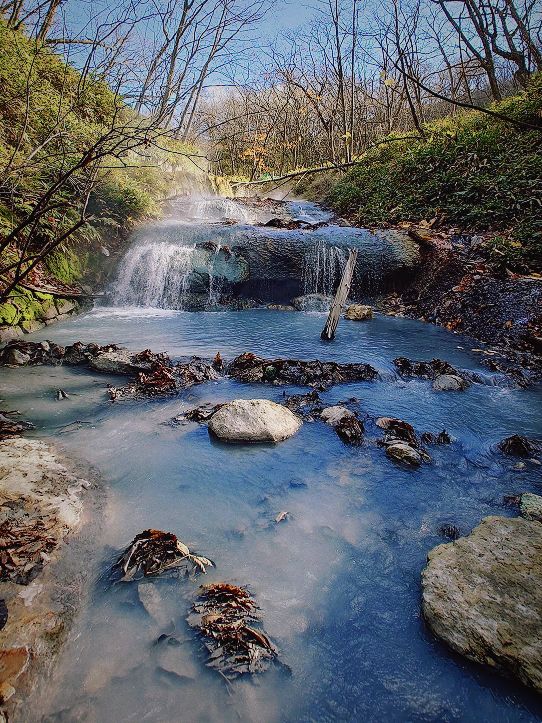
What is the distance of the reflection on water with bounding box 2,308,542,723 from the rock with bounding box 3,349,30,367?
0.53 metres

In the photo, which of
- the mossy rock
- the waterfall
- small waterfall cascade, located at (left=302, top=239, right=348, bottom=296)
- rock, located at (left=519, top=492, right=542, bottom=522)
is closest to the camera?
rock, located at (left=519, top=492, right=542, bottom=522)

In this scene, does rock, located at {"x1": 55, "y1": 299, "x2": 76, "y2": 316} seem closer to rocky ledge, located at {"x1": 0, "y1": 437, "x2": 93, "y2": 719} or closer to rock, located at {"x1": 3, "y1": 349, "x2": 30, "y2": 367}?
rock, located at {"x1": 3, "y1": 349, "x2": 30, "y2": 367}

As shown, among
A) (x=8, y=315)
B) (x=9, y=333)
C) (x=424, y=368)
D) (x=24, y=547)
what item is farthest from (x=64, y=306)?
(x=424, y=368)

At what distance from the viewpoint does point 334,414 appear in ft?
11.4

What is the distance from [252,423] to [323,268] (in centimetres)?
673

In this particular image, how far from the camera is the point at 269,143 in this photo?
2695cm

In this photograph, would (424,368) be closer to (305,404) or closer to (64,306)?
(305,404)

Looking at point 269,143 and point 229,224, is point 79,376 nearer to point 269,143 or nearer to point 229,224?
point 229,224

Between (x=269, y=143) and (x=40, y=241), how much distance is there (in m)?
25.0

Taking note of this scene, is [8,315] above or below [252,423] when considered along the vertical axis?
above

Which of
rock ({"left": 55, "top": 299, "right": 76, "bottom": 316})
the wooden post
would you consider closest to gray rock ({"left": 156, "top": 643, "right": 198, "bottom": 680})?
the wooden post

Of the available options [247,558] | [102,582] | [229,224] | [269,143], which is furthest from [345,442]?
[269,143]

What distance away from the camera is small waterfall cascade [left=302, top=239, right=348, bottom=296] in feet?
29.3

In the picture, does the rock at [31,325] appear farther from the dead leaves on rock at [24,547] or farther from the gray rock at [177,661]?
the gray rock at [177,661]
